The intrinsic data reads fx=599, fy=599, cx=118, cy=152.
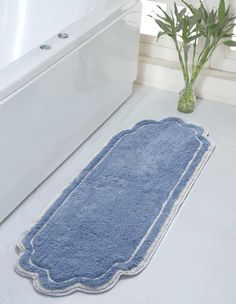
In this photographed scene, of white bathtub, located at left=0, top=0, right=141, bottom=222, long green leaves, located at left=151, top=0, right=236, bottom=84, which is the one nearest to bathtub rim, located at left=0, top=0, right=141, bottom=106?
white bathtub, located at left=0, top=0, right=141, bottom=222

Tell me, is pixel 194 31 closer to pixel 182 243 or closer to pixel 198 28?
pixel 198 28

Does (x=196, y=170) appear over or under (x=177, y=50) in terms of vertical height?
under

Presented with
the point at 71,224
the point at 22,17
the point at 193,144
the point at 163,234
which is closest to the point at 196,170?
the point at 193,144

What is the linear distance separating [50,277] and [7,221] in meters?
0.37

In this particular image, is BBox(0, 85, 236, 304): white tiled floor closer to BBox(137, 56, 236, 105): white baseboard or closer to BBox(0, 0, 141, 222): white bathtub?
BBox(0, 0, 141, 222): white bathtub

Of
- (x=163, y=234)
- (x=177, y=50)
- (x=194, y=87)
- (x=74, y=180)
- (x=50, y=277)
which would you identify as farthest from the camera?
(x=194, y=87)

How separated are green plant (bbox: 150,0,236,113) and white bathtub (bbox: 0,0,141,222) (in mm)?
197

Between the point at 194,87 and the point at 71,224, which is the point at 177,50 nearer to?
the point at 194,87

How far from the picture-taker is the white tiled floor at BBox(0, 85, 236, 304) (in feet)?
6.68

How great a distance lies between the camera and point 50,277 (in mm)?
2074

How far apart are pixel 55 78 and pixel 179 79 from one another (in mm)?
1130

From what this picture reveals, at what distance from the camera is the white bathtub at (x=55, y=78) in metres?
2.20

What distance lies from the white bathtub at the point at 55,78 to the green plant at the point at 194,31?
197 millimetres

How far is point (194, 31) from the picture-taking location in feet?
9.82
